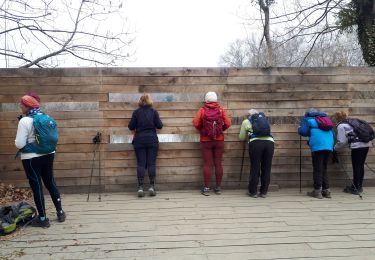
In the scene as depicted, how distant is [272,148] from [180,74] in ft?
6.56

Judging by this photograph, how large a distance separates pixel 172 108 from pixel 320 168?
2.64 meters

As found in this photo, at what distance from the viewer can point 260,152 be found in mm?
6711

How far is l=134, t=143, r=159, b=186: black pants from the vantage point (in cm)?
679

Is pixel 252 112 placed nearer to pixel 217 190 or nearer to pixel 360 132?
pixel 217 190

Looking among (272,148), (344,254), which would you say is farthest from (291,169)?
(344,254)

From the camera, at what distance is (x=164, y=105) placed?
7.20 metres

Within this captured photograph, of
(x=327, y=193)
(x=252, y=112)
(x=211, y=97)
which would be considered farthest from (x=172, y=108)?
(x=327, y=193)

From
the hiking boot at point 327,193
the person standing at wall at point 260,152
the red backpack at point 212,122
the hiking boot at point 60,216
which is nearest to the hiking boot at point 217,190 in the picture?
the person standing at wall at point 260,152

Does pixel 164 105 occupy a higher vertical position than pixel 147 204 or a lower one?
higher

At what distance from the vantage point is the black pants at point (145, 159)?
6785 mm

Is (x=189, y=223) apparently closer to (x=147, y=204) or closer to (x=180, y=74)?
(x=147, y=204)

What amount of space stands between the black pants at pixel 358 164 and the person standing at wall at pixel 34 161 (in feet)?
15.8

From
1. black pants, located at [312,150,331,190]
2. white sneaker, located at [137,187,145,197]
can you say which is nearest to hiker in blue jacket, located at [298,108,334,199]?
black pants, located at [312,150,331,190]

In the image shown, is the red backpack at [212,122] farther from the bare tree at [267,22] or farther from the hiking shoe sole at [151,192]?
the bare tree at [267,22]
